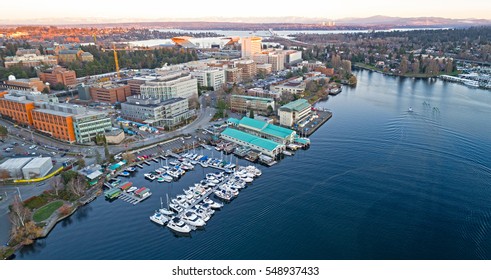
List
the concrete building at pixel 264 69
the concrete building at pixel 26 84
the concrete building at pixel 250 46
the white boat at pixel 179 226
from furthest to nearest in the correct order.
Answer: the concrete building at pixel 250 46, the concrete building at pixel 264 69, the concrete building at pixel 26 84, the white boat at pixel 179 226

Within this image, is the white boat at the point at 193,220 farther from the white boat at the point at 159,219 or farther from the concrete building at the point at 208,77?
the concrete building at the point at 208,77

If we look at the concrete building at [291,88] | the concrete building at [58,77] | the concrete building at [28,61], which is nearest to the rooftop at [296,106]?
the concrete building at [291,88]

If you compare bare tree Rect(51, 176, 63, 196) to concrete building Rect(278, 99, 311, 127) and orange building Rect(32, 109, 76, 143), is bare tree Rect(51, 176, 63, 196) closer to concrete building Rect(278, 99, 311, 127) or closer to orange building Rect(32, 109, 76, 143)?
orange building Rect(32, 109, 76, 143)

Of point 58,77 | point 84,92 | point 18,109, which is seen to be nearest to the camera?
point 18,109

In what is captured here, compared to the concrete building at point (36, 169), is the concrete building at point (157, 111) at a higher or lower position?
higher

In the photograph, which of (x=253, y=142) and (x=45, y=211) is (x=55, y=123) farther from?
(x=253, y=142)

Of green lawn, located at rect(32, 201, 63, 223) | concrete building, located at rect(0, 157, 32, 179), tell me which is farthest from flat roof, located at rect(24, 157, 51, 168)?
green lawn, located at rect(32, 201, 63, 223)

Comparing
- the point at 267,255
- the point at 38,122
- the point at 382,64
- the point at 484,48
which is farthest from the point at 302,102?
the point at 484,48

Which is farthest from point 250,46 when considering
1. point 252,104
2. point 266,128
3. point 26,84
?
point 266,128
